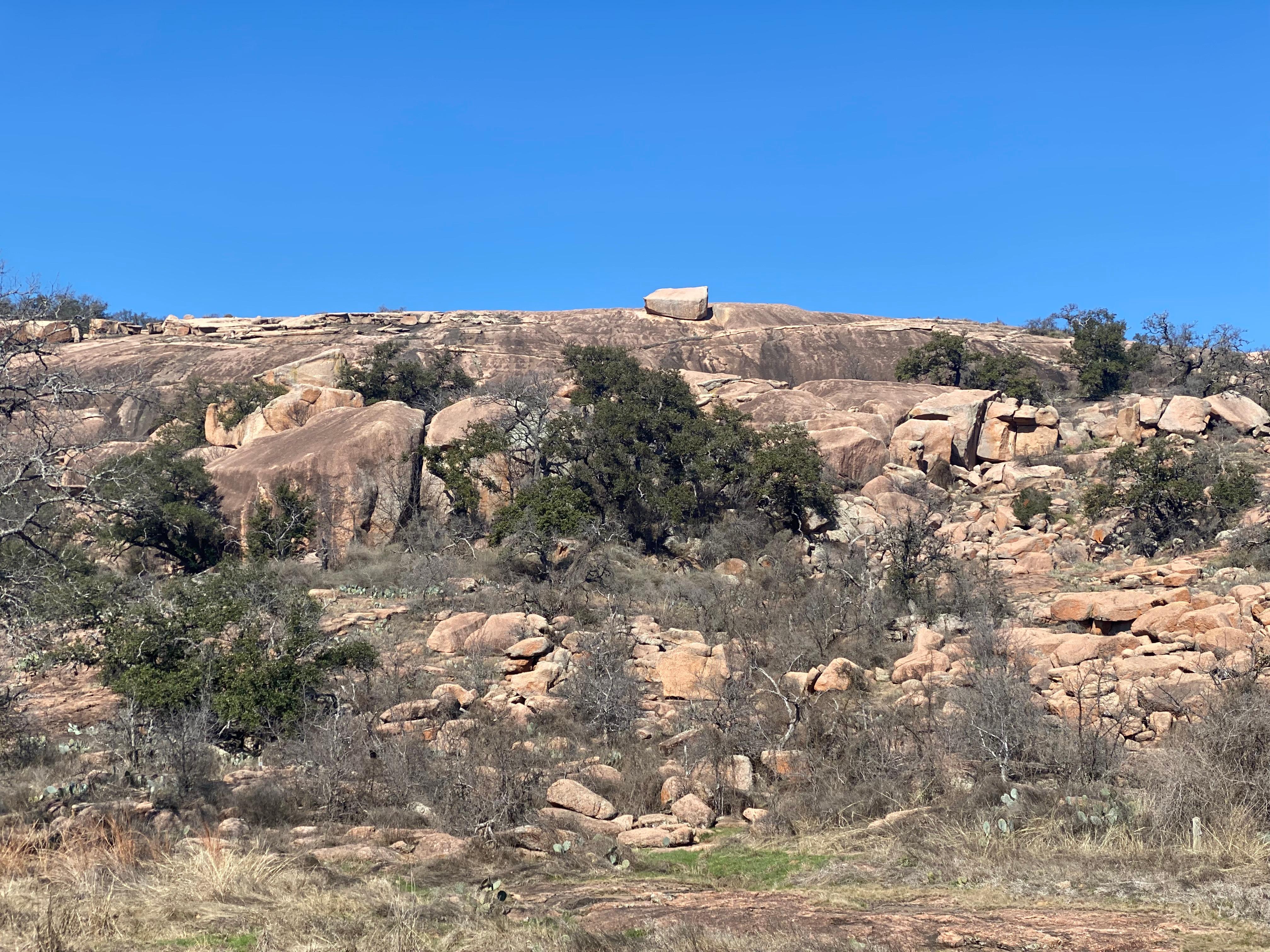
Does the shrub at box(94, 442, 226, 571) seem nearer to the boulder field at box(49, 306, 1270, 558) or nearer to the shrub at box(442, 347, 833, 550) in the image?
the boulder field at box(49, 306, 1270, 558)

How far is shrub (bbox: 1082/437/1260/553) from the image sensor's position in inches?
773

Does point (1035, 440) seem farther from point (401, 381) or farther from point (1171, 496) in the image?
point (401, 381)

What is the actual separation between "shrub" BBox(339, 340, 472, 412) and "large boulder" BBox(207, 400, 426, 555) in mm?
5268

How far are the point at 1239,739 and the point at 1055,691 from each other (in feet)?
10.3

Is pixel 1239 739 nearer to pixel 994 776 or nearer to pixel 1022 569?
pixel 994 776

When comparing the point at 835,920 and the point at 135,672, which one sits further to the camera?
the point at 135,672

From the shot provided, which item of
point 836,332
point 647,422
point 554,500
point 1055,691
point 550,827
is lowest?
point 550,827

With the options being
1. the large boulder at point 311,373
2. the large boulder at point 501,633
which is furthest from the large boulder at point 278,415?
the large boulder at point 501,633

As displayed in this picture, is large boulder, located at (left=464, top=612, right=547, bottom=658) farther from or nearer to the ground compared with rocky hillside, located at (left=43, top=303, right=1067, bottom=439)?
nearer to the ground

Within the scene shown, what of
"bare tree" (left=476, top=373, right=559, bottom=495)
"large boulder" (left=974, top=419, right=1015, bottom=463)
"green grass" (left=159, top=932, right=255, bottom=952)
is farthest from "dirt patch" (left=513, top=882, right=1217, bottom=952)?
"large boulder" (left=974, top=419, right=1015, bottom=463)

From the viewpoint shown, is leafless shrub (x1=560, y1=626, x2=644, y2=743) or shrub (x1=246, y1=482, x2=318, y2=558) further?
shrub (x1=246, y1=482, x2=318, y2=558)

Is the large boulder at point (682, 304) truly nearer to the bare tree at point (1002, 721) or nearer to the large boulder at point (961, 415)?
the large boulder at point (961, 415)

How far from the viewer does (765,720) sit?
37.3 ft

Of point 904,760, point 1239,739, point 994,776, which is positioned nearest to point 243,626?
point 904,760
